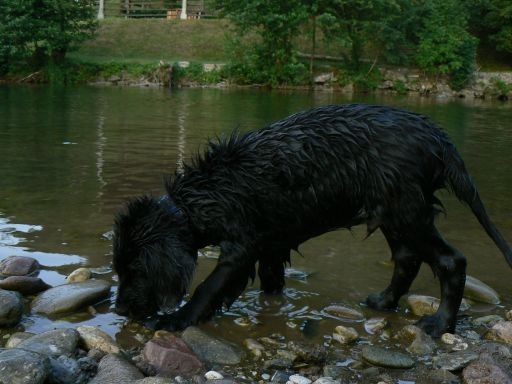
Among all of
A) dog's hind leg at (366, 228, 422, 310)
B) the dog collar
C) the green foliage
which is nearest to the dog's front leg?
the dog collar

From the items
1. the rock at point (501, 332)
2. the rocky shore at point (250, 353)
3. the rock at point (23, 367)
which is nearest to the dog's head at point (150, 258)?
the rocky shore at point (250, 353)

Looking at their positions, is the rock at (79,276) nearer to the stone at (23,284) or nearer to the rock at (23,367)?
the stone at (23,284)

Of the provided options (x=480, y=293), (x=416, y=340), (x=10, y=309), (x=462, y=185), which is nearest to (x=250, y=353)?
(x=416, y=340)

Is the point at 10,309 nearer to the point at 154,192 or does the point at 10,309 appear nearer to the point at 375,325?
Result: the point at 375,325

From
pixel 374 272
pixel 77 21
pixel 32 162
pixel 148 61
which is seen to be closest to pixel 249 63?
pixel 148 61

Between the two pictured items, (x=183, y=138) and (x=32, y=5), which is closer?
(x=183, y=138)

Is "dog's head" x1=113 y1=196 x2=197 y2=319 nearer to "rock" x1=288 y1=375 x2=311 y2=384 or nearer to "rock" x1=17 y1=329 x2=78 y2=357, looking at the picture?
"rock" x1=17 y1=329 x2=78 y2=357

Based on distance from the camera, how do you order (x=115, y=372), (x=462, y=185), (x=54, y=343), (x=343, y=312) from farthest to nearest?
1. (x=343, y=312)
2. (x=462, y=185)
3. (x=54, y=343)
4. (x=115, y=372)

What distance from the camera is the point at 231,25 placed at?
42.2 metres

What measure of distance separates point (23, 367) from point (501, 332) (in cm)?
296

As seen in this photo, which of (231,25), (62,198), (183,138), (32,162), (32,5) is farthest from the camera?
(231,25)

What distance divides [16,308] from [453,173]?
308 centimetres

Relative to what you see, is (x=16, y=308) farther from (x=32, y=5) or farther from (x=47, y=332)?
(x=32, y=5)

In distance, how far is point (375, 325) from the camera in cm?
442
